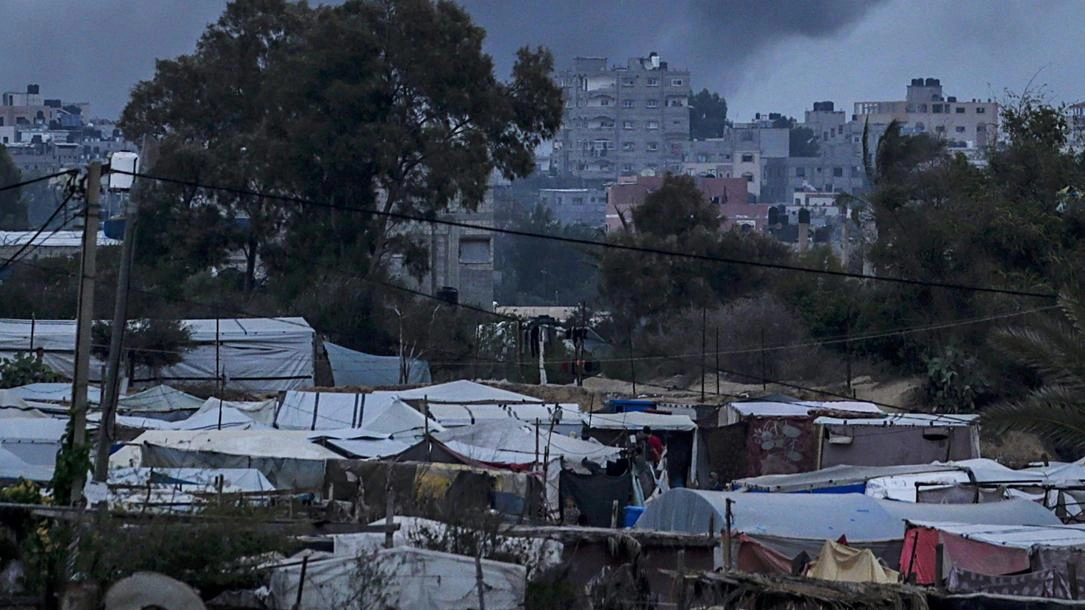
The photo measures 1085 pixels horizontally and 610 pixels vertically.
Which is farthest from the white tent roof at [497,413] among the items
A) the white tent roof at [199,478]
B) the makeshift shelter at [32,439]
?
the white tent roof at [199,478]

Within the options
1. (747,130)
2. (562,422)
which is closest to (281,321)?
(562,422)

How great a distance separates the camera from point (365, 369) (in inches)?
1641

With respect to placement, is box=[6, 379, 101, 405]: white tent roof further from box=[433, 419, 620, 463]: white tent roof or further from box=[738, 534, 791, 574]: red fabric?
box=[738, 534, 791, 574]: red fabric

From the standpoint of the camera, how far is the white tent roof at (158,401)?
30766 mm

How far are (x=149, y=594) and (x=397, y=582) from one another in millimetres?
1968

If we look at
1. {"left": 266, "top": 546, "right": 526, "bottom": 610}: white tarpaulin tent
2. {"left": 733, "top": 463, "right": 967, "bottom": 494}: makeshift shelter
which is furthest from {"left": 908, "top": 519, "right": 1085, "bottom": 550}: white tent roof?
{"left": 266, "top": 546, "right": 526, "bottom": 610}: white tarpaulin tent

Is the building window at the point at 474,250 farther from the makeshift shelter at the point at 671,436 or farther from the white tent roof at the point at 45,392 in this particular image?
the makeshift shelter at the point at 671,436

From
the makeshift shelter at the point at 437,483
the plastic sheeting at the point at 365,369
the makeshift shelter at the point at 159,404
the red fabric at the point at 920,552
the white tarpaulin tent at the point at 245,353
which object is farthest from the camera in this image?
the plastic sheeting at the point at 365,369

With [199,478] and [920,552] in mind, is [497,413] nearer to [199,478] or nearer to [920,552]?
[199,478]

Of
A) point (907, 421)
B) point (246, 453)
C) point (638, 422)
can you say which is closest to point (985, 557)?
point (246, 453)

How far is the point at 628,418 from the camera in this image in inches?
1129

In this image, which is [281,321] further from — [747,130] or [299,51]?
[747,130]

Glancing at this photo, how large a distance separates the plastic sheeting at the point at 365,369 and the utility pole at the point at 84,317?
2712 centimetres

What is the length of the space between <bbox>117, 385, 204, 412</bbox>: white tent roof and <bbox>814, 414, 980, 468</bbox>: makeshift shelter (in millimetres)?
11985
